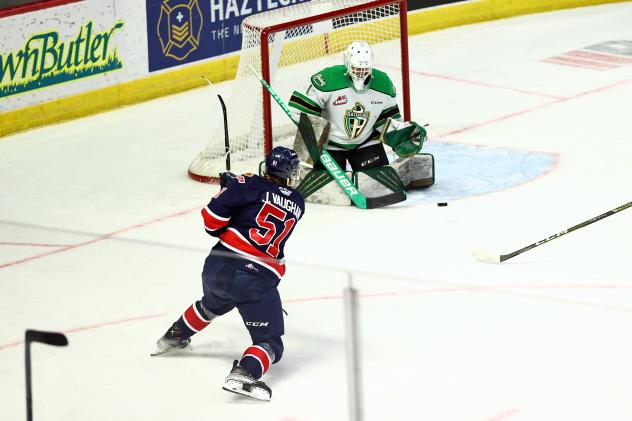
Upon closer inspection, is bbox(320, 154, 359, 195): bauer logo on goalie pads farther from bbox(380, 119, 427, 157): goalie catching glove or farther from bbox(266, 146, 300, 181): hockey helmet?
bbox(266, 146, 300, 181): hockey helmet

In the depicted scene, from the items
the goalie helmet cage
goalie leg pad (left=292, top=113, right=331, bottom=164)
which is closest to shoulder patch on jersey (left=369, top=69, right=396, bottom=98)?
goalie leg pad (left=292, top=113, right=331, bottom=164)

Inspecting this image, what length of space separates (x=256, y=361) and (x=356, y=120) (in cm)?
282

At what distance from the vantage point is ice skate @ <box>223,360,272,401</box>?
475cm

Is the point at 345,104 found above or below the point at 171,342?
above

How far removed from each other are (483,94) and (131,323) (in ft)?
20.1

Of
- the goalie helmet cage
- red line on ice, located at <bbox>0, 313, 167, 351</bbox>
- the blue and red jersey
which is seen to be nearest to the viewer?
A: red line on ice, located at <bbox>0, 313, 167, 351</bbox>

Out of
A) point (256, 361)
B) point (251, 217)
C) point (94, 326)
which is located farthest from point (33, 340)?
point (251, 217)

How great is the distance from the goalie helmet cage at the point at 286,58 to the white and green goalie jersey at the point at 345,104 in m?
0.49

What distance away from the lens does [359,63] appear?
24.4 feet

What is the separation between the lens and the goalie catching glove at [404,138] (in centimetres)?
766

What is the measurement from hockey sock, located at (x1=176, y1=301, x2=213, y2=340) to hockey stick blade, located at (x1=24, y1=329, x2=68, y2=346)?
105 centimetres

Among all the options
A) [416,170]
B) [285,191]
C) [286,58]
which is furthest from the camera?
[286,58]

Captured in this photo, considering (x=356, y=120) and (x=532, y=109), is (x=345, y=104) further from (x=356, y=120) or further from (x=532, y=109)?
(x=532, y=109)

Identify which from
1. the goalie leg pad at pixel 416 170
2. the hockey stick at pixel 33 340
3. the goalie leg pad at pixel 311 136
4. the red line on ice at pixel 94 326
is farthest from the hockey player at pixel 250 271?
the goalie leg pad at pixel 416 170
